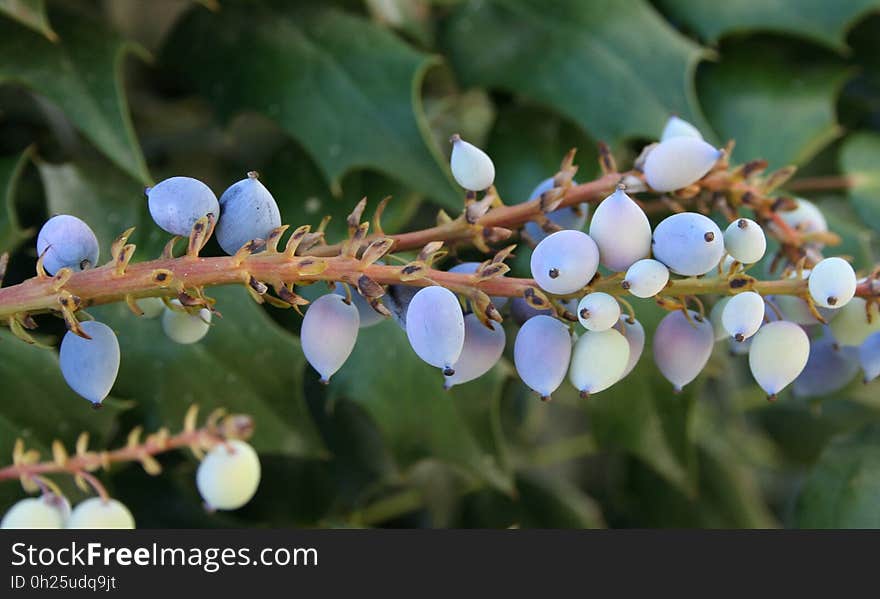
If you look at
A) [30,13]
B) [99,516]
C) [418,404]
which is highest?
[30,13]

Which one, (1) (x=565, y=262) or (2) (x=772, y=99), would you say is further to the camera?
(2) (x=772, y=99)

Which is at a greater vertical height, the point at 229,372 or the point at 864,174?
the point at 864,174

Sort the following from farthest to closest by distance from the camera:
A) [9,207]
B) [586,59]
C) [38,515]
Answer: [586,59] → [9,207] → [38,515]

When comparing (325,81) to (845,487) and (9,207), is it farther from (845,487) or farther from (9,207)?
(845,487)

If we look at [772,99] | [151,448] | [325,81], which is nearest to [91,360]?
[151,448]

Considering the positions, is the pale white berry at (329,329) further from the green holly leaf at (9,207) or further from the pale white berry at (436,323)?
the green holly leaf at (9,207)

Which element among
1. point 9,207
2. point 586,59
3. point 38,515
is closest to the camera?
point 38,515
